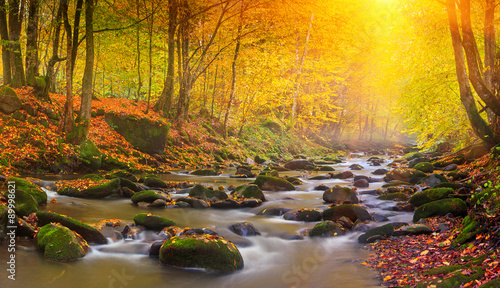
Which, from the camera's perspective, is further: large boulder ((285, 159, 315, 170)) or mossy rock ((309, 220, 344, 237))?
large boulder ((285, 159, 315, 170))

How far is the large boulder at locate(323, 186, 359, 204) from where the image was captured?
9.52 m

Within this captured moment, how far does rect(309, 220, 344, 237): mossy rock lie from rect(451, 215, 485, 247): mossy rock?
93.3 inches

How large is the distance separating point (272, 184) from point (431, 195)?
5.33 m

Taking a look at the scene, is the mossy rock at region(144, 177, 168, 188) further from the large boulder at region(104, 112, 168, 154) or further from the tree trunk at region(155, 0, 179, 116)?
the tree trunk at region(155, 0, 179, 116)

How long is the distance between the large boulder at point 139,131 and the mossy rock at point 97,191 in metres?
5.49

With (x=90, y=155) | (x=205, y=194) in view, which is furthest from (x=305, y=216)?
(x=90, y=155)

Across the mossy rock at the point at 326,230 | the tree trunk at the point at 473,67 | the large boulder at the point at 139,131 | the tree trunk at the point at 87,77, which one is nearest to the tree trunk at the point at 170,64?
the large boulder at the point at 139,131

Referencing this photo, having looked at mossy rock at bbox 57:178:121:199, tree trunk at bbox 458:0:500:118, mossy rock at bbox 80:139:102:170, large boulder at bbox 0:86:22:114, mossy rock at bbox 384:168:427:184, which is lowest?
mossy rock at bbox 57:178:121:199

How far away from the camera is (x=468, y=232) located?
4723mm

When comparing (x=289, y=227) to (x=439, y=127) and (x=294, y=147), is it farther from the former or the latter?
(x=294, y=147)

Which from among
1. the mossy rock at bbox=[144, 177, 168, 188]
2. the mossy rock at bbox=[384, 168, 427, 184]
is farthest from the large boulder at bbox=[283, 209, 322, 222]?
the mossy rock at bbox=[384, 168, 427, 184]

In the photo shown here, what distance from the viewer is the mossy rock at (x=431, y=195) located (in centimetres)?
729

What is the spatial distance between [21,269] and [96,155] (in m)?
8.61

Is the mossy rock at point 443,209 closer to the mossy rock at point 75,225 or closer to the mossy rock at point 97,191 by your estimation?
the mossy rock at point 75,225
